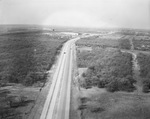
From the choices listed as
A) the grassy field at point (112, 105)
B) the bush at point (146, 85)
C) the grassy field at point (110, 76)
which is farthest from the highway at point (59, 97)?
the bush at point (146, 85)

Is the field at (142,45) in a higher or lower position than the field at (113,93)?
higher

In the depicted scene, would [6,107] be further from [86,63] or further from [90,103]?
[86,63]

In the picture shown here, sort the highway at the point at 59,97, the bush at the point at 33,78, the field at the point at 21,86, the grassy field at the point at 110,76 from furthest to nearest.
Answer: the bush at the point at 33,78 → the grassy field at the point at 110,76 → the field at the point at 21,86 → the highway at the point at 59,97

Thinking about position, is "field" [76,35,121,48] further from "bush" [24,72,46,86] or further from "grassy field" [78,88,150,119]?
"grassy field" [78,88,150,119]

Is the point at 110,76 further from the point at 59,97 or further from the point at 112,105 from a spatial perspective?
the point at 59,97

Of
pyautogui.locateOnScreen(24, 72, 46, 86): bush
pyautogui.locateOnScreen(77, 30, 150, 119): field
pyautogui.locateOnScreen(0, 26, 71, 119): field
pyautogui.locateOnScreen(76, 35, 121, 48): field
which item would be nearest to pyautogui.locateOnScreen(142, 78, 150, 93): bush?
pyautogui.locateOnScreen(77, 30, 150, 119): field

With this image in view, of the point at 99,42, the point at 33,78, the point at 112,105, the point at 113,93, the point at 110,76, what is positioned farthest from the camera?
the point at 99,42

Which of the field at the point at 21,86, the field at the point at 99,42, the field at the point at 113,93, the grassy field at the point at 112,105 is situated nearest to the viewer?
the grassy field at the point at 112,105

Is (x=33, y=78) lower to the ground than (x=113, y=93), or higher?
higher

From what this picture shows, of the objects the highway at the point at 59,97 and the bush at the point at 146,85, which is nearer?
the highway at the point at 59,97

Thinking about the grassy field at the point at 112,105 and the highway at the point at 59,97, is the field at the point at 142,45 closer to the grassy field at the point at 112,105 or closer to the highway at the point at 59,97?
the highway at the point at 59,97

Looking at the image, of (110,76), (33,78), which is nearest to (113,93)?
(110,76)
